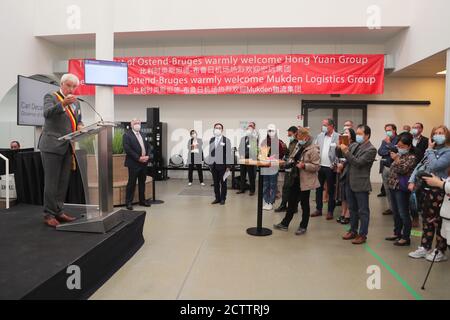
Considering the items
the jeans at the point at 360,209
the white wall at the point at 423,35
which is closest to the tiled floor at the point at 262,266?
the jeans at the point at 360,209

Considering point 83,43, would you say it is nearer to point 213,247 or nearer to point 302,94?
point 302,94

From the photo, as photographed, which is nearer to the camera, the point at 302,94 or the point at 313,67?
the point at 313,67

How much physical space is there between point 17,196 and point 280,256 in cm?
357

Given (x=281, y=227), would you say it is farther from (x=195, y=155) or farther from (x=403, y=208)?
(x=195, y=155)

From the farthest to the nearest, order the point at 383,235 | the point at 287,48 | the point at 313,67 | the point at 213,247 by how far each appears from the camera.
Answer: the point at 287,48
the point at 313,67
the point at 383,235
the point at 213,247

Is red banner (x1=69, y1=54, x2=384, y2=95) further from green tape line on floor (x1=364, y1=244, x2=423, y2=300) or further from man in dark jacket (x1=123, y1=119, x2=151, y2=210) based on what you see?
green tape line on floor (x1=364, y1=244, x2=423, y2=300)

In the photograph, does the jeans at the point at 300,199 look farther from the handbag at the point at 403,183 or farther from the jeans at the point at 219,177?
the jeans at the point at 219,177

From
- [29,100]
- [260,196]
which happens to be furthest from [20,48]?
[260,196]

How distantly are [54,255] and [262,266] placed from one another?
1.86 m

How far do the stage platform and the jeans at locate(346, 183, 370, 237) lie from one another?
2.55 metres

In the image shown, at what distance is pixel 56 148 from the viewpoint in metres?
3.23

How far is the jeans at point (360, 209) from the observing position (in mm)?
3947
